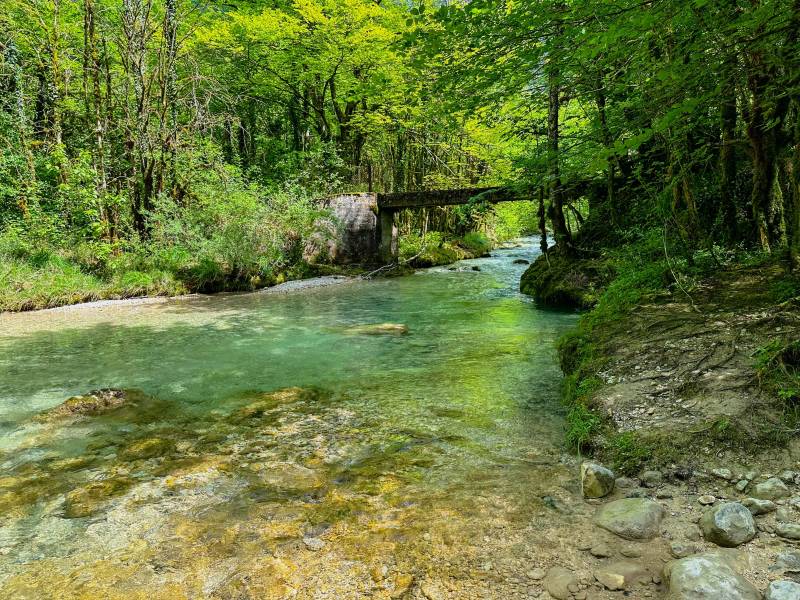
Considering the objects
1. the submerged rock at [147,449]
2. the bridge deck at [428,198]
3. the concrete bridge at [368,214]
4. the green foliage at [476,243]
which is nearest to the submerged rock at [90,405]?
the submerged rock at [147,449]

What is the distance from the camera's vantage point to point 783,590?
72.3 inches

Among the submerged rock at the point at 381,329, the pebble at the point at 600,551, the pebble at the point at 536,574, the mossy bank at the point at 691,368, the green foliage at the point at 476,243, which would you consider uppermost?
the green foliage at the point at 476,243

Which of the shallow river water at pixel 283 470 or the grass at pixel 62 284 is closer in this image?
the shallow river water at pixel 283 470

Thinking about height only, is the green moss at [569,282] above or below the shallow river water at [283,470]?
above

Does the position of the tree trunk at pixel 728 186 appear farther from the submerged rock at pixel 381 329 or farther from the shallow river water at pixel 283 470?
the submerged rock at pixel 381 329

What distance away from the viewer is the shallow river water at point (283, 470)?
7.93ft

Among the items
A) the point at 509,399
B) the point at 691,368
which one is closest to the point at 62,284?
the point at 509,399

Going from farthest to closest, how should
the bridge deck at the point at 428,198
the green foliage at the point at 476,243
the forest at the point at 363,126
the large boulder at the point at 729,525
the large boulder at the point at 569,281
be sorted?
the green foliage at the point at 476,243 → the bridge deck at the point at 428,198 → the large boulder at the point at 569,281 → the forest at the point at 363,126 → the large boulder at the point at 729,525

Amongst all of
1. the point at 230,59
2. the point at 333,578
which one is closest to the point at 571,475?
the point at 333,578

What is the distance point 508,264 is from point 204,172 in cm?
1297

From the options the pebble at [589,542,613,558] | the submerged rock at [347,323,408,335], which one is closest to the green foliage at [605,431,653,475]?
the pebble at [589,542,613,558]

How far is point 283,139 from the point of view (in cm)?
2842

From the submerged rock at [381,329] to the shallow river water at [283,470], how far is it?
68 centimetres

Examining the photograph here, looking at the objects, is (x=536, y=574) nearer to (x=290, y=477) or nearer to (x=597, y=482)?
(x=597, y=482)
